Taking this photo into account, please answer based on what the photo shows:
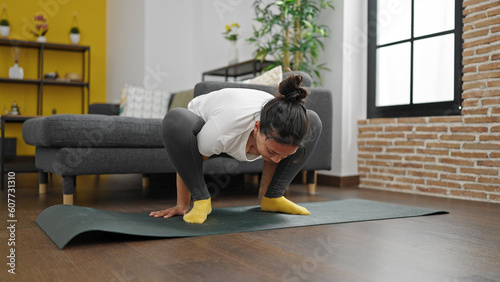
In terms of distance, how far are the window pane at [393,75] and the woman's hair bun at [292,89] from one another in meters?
2.11

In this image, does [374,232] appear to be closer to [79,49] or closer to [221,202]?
[221,202]

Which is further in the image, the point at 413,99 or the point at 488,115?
the point at 413,99

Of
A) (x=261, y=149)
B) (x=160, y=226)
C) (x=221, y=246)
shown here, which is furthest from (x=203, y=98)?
(x=221, y=246)

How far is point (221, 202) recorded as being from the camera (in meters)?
2.62

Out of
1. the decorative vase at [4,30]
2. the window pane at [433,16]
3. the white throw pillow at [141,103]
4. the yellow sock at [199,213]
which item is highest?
the decorative vase at [4,30]

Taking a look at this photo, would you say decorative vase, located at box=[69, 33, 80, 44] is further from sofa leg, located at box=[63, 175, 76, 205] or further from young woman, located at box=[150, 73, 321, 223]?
young woman, located at box=[150, 73, 321, 223]

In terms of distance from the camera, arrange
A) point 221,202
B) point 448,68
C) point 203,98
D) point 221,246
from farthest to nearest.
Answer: point 448,68, point 221,202, point 203,98, point 221,246

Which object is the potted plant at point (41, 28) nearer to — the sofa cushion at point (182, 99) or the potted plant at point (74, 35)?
the potted plant at point (74, 35)

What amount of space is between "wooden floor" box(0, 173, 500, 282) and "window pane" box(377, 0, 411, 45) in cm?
185

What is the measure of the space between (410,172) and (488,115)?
2.40 ft

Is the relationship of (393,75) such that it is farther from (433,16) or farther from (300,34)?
(300,34)

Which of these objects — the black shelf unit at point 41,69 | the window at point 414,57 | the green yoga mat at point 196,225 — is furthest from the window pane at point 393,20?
the black shelf unit at point 41,69

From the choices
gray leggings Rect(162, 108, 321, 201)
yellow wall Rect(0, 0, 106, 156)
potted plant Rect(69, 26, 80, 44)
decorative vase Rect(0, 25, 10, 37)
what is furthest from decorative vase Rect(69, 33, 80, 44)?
gray leggings Rect(162, 108, 321, 201)

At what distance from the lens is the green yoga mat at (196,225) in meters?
1.60
